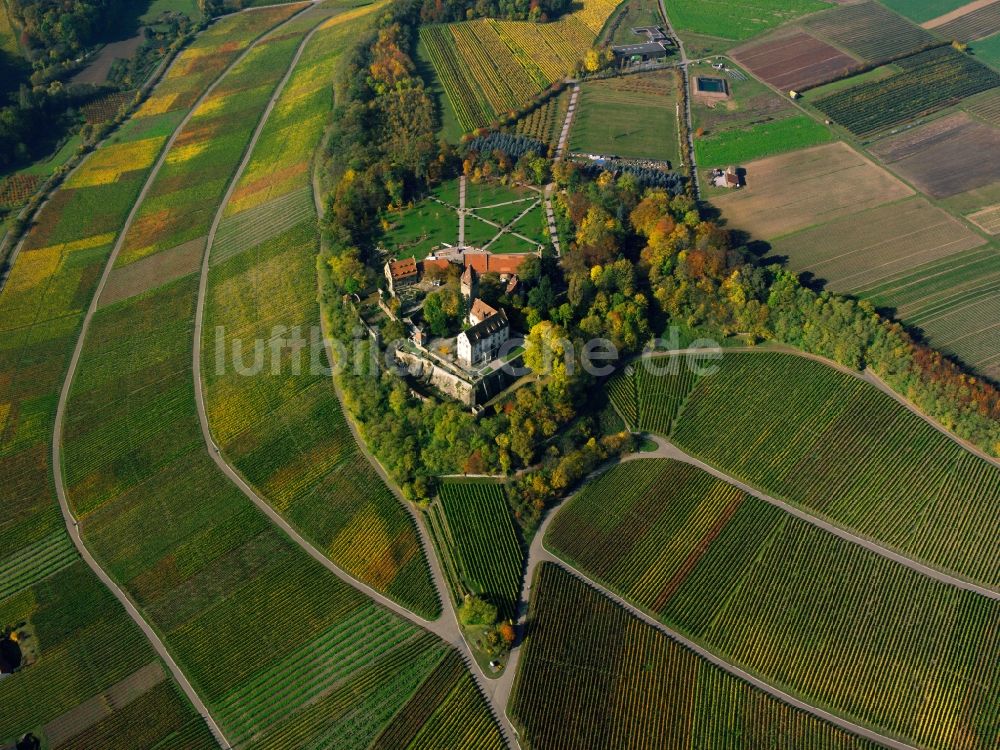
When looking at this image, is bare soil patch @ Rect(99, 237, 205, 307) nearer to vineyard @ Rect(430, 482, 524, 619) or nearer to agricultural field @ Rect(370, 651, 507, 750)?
vineyard @ Rect(430, 482, 524, 619)

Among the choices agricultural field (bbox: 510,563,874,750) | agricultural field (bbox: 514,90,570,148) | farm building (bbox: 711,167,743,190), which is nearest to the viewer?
agricultural field (bbox: 510,563,874,750)

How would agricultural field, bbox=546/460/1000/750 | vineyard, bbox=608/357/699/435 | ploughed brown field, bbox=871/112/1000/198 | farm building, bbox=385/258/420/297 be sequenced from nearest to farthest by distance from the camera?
agricultural field, bbox=546/460/1000/750 → vineyard, bbox=608/357/699/435 → farm building, bbox=385/258/420/297 → ploughed brown field, bbox=871/112/1000/198

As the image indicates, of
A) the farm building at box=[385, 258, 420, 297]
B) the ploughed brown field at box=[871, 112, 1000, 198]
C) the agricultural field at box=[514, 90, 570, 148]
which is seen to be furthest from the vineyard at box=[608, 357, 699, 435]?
the ploughed brown field at box=[871, 112, 1000, 198]

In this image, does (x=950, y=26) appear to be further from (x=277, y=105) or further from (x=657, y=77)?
(x=277, y=105)

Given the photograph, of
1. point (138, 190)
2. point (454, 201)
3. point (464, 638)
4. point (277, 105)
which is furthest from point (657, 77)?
point (464, 638)

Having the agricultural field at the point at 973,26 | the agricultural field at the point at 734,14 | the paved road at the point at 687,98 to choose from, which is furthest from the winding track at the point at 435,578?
the agricultural field at the point at 973,26

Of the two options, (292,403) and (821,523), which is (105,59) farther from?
(821,523)
